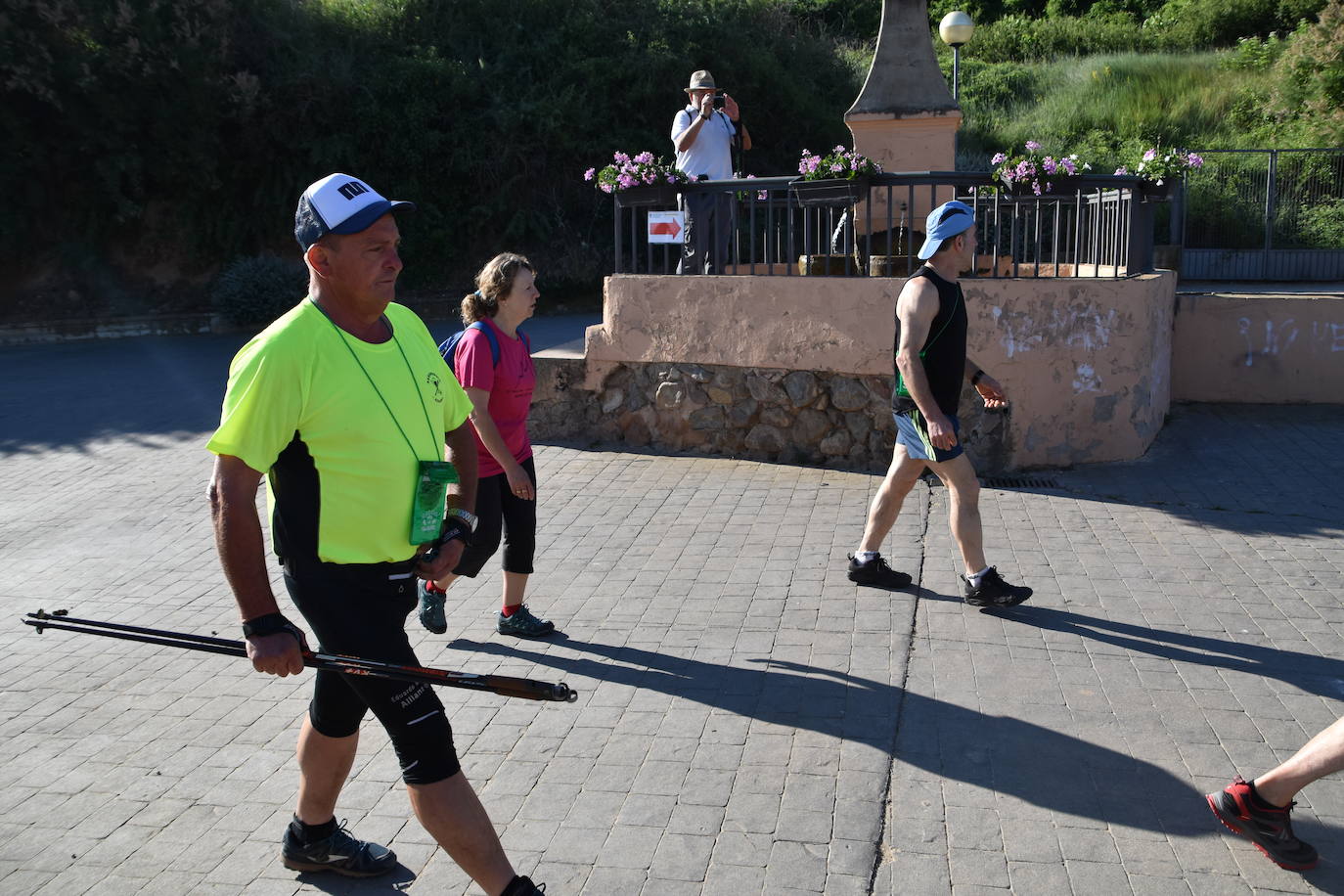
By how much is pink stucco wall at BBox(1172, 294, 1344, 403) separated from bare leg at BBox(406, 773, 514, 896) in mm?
8258

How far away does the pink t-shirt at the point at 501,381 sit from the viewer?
4.75 meters

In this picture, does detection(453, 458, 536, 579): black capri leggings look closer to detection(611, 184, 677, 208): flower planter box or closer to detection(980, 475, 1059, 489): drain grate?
detection(980, 475, 1059, 489): drain grate

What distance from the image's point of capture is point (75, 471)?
8531 millimetres

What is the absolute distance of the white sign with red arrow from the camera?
8.27m

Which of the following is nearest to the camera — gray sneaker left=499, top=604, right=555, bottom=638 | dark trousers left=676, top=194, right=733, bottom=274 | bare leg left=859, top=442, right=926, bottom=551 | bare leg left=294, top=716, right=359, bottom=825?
bare leg left=294, top=716, right=359, bottom=825

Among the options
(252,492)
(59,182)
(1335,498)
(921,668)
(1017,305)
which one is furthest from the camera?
(59,182)

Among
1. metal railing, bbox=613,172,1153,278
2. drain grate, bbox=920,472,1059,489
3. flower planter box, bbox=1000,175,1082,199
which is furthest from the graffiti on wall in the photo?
drain grate, bbox=920,472,1059,489

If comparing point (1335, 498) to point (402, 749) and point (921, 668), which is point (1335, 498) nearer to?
point (921, 668)

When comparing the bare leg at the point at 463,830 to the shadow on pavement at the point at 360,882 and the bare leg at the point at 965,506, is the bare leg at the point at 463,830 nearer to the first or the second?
the shadow on pavement at the point at 360,882

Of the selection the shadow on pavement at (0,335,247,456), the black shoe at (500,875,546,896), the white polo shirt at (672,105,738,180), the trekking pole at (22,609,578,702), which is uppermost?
the white polo shirt at (672,105,738,180)

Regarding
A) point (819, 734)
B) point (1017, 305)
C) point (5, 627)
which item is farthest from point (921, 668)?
point (5, 627)

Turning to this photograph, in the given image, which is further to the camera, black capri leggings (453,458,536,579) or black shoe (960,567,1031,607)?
black shoe (960,567,1031,607)

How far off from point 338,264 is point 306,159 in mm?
17623

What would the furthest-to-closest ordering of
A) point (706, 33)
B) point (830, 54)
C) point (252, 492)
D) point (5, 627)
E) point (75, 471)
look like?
point (830, 54), point (706, 33), point (75, 471), point (5, 627), point (252, 492)
